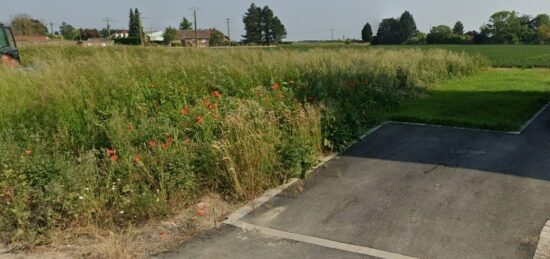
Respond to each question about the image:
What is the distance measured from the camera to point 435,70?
15305 millimetres

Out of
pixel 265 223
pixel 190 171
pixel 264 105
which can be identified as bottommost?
pixel 265 223

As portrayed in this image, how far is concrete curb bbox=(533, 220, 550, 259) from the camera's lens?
10.8ft

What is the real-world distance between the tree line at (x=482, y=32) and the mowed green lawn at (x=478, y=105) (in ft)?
306

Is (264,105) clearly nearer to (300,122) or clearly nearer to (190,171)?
(300,122)

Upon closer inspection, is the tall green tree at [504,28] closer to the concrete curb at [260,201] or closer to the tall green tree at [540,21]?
the tall green tree at [540,21]

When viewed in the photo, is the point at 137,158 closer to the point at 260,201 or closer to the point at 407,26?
the point at 260,201

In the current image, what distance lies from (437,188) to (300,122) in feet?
7.16

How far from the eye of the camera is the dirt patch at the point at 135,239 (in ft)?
11.0

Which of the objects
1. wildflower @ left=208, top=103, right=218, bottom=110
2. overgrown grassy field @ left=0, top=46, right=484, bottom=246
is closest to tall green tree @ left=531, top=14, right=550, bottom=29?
overgrown grassy field @ left=0, top=46, right=484, bottom=246

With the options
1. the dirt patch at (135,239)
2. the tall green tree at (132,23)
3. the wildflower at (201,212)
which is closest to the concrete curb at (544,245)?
the dirt patch at (135,239)

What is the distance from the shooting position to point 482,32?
110 meters

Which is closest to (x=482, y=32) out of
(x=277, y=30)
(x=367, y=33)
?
(x=367, y=33)

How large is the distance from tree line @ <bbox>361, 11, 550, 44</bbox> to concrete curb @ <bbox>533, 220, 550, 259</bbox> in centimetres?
10369

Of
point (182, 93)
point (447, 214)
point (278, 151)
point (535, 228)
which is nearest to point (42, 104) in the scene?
point (182, 93)
